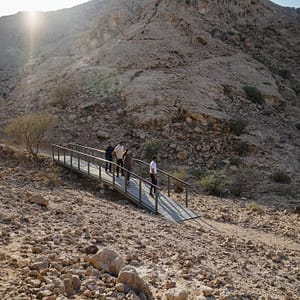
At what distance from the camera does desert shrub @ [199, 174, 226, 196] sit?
13578mm

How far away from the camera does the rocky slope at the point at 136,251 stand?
4090mm

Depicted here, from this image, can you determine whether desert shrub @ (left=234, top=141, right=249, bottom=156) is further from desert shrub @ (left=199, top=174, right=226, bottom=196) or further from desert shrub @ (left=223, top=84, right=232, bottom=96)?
desert shrub @ (left=223, top=84, right=232, bottom=96)

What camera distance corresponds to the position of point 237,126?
65.3 feet

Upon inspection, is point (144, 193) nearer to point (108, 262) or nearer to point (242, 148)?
point (108, 262)

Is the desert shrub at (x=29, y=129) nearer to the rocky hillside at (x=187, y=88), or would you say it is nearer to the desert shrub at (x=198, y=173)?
the rocky hillside at (x=187, y=88)

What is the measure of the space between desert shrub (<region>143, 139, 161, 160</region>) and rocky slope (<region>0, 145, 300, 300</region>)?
722 centimetres

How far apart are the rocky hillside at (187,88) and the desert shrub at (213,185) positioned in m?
0.28

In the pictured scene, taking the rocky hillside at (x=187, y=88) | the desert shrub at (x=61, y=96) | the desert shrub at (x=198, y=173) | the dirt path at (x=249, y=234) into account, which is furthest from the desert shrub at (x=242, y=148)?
the desert shrub at (x=61, y=96)

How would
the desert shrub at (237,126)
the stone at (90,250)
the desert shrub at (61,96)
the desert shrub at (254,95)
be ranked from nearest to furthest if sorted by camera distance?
the stone at (90,250), the desert shrub at (237,126), the desert shrub at (61,96), the desert shrub at (254,95)

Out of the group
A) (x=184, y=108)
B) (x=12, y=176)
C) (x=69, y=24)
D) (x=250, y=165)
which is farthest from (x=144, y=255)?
(x=69, y=24)

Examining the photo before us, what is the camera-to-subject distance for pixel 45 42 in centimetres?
4841

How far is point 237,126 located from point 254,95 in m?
5.62

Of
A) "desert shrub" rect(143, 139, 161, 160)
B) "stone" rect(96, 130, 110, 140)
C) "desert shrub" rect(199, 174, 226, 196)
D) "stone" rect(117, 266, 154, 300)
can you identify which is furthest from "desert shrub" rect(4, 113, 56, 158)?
"stone" rect(117, 266, 154, 300)

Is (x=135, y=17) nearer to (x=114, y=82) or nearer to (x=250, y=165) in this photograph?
(x=114, y=82)
